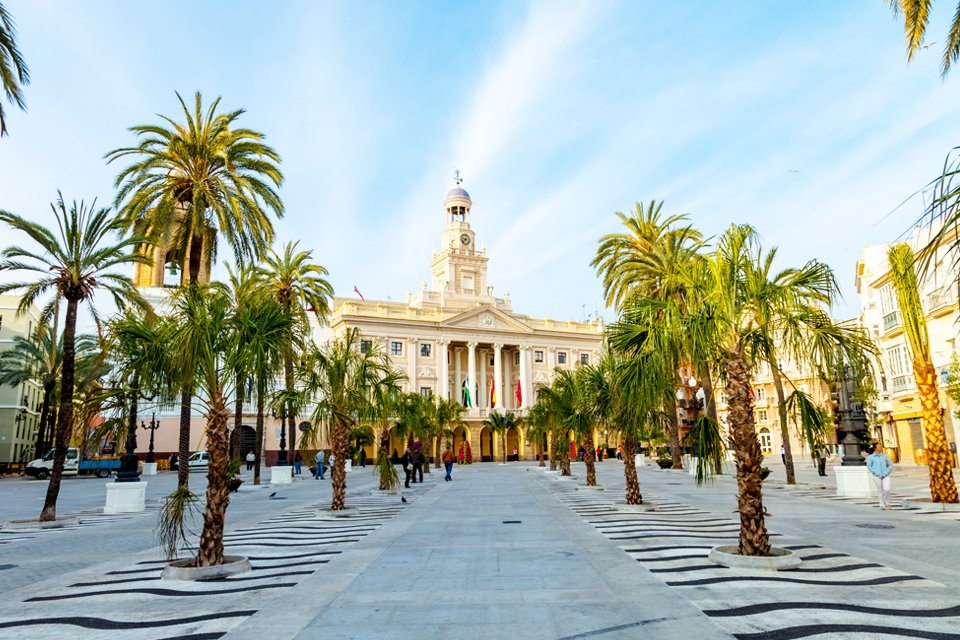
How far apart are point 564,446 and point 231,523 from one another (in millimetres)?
20179

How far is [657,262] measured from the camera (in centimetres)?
3522

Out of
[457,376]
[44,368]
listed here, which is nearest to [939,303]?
[457,376]

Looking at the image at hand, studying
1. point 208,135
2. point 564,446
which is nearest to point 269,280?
point 208,135

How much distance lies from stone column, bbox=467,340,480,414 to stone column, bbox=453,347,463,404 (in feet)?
4.68

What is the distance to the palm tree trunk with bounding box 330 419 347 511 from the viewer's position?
18.7 metres

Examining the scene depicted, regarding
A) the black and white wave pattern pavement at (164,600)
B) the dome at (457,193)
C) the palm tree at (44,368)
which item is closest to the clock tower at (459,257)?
the dome at (457,193)

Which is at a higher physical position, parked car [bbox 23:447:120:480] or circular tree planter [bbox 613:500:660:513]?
parked car [bbox 23:447:120:480]

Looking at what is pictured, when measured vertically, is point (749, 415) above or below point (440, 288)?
below

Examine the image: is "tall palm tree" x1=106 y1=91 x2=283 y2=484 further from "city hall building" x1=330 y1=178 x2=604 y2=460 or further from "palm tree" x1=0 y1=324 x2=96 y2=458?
"city hall building" x1=330 y1=178 x2=604 y2=460

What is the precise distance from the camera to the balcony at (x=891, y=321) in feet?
128

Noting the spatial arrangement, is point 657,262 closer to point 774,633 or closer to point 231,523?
point 231,523

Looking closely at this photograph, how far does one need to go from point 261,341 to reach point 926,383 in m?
17.0

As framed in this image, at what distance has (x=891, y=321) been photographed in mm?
40125

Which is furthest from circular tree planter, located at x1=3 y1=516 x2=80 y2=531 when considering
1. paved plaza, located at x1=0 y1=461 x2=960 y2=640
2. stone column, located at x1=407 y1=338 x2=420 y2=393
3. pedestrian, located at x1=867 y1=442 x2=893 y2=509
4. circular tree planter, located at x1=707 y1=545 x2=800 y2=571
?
stone column, located at x1=407 y1=338 x2=420 y2=393
